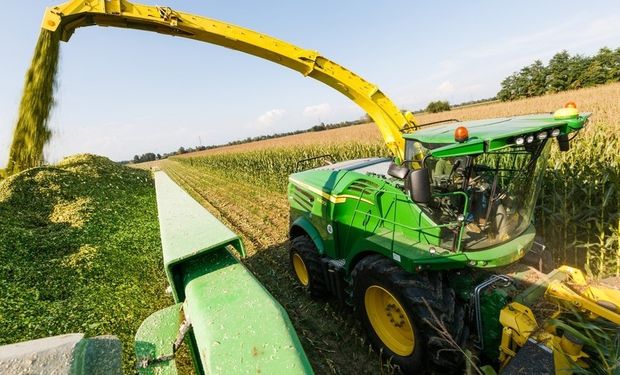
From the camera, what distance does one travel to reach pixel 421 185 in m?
2.47

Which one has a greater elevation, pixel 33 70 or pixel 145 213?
pixel 33 70

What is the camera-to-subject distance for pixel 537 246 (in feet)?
10.8

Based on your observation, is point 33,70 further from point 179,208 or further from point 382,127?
point 382,127

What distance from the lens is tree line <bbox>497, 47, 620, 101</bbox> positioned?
106 feet

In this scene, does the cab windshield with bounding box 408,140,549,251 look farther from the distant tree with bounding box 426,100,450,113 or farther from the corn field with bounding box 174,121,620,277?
the distant tree with bounding box 426,100,450,113

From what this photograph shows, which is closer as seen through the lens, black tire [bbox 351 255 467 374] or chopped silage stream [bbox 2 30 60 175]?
black tire [bbox 351 255 467 374]

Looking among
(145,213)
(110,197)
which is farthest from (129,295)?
(110,197)

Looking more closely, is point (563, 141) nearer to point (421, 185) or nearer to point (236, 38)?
point (421, 185)

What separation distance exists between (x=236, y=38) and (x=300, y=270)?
3.19 meters

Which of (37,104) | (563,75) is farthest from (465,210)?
(563,75)

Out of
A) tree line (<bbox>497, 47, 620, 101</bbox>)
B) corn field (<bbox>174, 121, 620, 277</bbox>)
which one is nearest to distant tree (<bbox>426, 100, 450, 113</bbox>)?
tree line (<bbox>497, 47, 620, 101</bbox>)

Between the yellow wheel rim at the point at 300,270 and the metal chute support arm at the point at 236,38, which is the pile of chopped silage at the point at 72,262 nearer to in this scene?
the yellow wheel rim at the point at 300,270

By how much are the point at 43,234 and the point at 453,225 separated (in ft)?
22.5

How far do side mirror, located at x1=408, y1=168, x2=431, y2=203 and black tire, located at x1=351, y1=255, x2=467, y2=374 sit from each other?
0.67 meters
